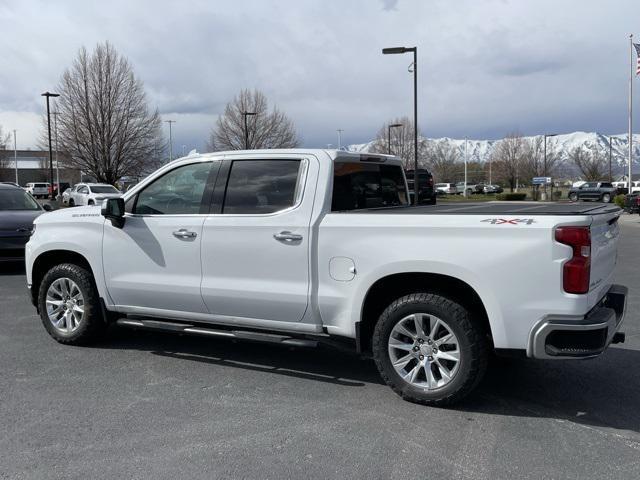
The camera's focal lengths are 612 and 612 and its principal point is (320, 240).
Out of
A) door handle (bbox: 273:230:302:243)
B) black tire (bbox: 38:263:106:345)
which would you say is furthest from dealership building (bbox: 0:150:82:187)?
door handle (bbox: 273:230:302:243)

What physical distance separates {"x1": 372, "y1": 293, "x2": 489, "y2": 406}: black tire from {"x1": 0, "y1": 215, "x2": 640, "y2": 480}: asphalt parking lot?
13 cm

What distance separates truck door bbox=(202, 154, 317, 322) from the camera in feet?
15.7

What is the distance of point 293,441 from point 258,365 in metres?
1.65

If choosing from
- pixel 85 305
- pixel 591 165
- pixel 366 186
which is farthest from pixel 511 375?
pixel 591 165

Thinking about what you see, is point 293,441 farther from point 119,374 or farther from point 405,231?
point 119,374

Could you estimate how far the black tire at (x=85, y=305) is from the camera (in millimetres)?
5848

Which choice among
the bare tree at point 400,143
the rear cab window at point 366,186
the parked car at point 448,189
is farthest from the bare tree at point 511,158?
the rear cab window at point 366,186

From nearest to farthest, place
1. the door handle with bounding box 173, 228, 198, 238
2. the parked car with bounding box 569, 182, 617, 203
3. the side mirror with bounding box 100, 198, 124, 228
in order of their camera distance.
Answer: the door handle with bounding box 173, 228, 198, 238 < the side mirror with bounding box 100, 198, 124, 228 < the parked car with bounding box 569, 182, 617, 203

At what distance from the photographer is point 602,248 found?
4.33 metres

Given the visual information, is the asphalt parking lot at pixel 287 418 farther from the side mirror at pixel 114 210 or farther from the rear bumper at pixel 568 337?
the side mirror at pixel 114 210

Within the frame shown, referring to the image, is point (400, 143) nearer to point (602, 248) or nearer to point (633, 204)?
point (633, 204)

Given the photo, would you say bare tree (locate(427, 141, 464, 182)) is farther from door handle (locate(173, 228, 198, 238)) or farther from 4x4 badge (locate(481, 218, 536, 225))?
4x4 badge (locate(481, 218, 536, 225))

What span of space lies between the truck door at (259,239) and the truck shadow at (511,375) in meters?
0.69

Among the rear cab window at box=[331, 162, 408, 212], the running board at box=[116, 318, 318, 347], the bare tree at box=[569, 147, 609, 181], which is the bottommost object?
the running board at box=[116, 318, 318, 347]
